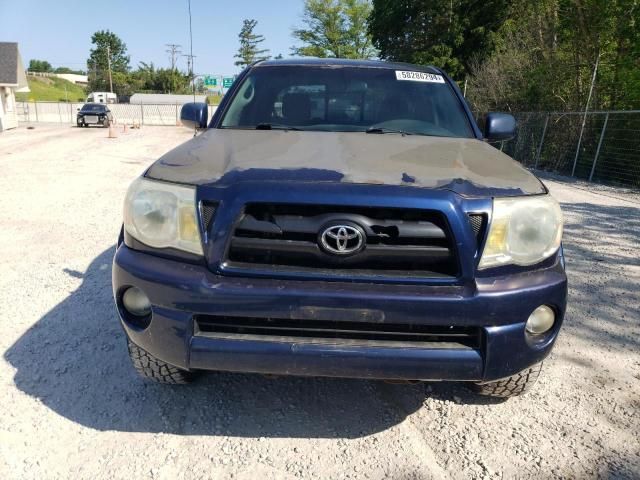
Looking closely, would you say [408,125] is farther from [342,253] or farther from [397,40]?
[397,40]

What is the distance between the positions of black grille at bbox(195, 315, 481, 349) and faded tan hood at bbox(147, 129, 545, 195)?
56 cm

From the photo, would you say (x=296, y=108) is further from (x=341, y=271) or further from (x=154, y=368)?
(x=154, y=368)

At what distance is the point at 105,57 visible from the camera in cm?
9806

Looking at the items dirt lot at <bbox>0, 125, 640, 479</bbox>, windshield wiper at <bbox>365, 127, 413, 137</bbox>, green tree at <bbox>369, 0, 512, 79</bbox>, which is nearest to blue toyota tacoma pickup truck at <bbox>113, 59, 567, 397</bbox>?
dirt lot at <bbox>0, 125, 640, 479</bbox>

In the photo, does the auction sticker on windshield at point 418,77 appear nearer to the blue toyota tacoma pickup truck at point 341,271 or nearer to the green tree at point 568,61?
the blue toyota tacoma pickup truck at point 341,271

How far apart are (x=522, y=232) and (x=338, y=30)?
5609cm

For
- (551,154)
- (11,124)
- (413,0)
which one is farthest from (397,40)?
(11,124)

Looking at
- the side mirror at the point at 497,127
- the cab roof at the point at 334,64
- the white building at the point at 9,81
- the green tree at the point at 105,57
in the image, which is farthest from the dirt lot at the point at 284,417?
the green tree at the point at 105,57

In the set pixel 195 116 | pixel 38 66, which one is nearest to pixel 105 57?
pixel 38 66

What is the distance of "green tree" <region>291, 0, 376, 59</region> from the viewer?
173 ft

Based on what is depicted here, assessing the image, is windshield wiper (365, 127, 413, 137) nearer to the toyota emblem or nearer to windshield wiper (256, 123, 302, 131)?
windshield wiper (256, 123, 302, 131)

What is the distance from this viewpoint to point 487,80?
60.2 ft

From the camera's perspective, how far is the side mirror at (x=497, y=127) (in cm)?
336

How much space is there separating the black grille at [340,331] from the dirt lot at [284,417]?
0.59 meters
